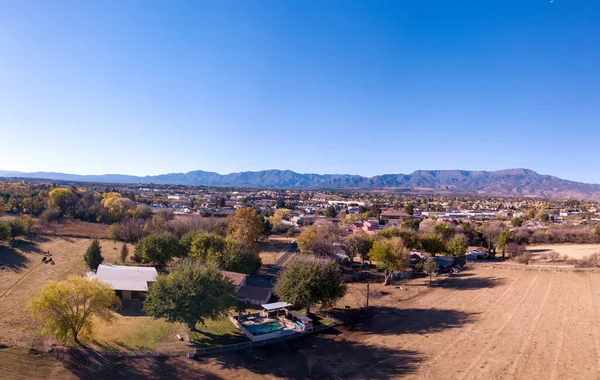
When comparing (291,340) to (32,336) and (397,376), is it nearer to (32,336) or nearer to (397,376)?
(397,376)

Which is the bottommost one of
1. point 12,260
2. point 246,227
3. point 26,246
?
point 12,260

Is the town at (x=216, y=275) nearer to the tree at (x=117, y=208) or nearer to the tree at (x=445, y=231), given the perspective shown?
the tree at (x=445, y=231)

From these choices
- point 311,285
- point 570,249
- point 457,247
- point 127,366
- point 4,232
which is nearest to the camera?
point 127,366

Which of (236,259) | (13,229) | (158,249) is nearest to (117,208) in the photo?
(13,229)

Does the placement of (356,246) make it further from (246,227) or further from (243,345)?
(243,345)

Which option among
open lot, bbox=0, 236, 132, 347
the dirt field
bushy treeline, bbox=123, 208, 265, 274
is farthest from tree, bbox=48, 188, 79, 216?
the dirt field

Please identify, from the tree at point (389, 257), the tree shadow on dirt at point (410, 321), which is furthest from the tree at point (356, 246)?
the tree shadow on dirt at point (410, 321)

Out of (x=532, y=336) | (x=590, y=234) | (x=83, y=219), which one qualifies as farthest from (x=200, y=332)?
Answer: (x=590, y=234)
